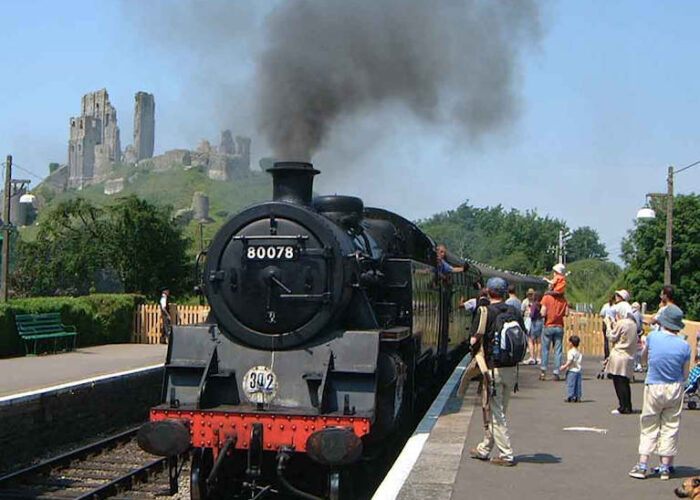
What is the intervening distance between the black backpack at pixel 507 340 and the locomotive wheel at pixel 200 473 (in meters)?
2.60

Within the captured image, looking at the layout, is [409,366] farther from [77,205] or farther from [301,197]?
[77,205]

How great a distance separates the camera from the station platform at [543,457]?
21.5ft

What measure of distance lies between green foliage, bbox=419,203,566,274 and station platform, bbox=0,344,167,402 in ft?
161

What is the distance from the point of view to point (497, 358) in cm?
753

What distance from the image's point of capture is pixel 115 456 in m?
11.2

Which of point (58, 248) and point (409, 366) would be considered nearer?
point (409, 366)

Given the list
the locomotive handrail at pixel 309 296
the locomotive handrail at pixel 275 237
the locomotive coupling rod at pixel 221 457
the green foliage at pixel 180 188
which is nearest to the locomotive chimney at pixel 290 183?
the locomotive handrail at pixel 275 237

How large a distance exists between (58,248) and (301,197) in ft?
80.8

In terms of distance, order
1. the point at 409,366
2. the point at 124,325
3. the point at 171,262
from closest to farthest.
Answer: the point at 409,366, the point at 124,325, the point at 171,262

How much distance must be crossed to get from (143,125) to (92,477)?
167367 millimetres

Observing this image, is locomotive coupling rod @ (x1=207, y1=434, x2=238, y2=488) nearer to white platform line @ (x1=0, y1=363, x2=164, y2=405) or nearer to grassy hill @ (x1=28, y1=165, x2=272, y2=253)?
white platform line @ (x1=0, y1=363, x2=164, y2=405)

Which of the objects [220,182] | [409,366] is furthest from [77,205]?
[220,182]

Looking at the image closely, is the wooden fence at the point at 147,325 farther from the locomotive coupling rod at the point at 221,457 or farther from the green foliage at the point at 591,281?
the green foliage at the point at 591,281

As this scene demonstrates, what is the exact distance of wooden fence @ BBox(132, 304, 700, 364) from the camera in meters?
21.4
